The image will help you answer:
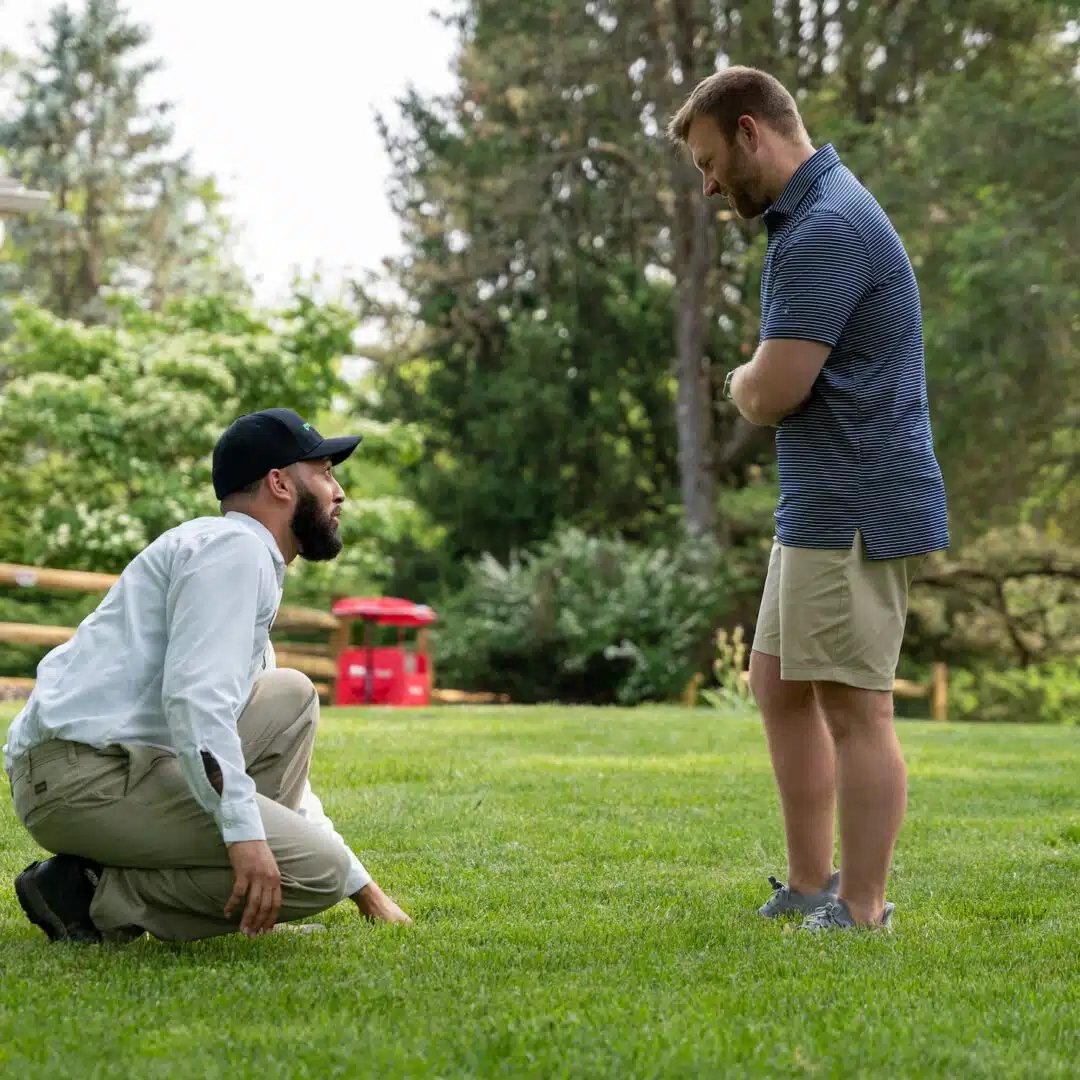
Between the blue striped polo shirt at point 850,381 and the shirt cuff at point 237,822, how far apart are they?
150cm

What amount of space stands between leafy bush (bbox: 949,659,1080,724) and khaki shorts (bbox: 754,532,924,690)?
25.4 meters

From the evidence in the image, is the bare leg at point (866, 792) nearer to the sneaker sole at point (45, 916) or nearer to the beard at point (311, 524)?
the beard at point (311, 524)

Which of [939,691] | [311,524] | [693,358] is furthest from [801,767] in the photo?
[693,358]

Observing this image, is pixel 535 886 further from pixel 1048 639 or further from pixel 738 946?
pixel 1048 639

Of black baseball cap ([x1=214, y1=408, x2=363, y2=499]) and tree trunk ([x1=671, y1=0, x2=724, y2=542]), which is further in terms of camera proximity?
tree trunk ([x1=671, y1=0, x2=724, y2=542])

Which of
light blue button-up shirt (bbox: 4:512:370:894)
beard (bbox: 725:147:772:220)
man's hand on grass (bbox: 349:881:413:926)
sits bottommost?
man's hand on grass (bbox: 349:881:413:926)

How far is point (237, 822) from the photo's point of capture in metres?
3.39

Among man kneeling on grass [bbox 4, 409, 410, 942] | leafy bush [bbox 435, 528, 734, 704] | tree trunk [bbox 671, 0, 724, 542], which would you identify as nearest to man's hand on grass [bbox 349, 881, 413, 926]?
man kneeling on grass [bbox 4, 409, 410, 942]

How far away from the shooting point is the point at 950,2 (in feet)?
82.8

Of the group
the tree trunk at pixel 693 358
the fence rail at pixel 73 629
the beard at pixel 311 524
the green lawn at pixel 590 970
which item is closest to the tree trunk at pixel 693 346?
the tree trunk at pixel 693 358

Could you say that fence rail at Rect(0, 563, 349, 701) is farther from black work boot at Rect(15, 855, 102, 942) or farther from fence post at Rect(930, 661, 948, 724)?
black work boot at Rect(15, 855, 102, 942)

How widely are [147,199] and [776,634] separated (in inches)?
1410

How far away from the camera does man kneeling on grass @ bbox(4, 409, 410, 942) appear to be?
3.41m

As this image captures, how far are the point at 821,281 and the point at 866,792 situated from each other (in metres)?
1.25
